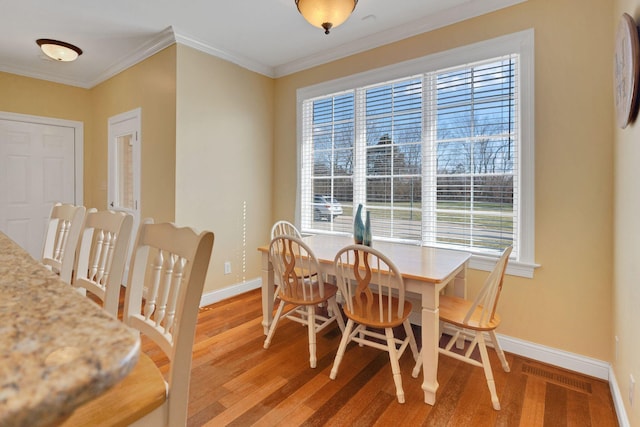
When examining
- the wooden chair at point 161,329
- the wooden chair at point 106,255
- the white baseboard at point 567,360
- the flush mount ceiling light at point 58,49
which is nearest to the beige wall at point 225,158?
the flush mount ceiling light at point 58,49

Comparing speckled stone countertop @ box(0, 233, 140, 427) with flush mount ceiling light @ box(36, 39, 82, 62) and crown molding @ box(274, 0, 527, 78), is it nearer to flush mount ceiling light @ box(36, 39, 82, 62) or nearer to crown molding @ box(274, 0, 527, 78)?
crown molding @ box(274, 0, 527, 78)

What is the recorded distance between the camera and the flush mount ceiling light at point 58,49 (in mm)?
3051

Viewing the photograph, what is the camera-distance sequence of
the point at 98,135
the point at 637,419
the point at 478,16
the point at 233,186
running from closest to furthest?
the point at 637,419
the point at 478,16
the point at 233,186
the point at 98,135

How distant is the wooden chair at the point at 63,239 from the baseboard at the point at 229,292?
1.54 metres

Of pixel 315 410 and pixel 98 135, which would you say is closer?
pixel 315 410

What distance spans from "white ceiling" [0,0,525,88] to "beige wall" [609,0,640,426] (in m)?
1.32

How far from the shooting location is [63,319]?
1.35ft

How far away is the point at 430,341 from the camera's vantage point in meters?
1.80

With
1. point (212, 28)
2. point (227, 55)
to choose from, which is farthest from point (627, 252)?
point (227, 55)

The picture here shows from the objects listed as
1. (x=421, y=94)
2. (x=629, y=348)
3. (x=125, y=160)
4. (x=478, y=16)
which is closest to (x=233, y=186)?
(x=125, y=160)

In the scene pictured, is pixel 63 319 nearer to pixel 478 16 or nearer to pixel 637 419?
pixel 637 419

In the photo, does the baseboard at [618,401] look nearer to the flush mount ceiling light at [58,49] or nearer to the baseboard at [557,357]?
the baseboard at [557,357]

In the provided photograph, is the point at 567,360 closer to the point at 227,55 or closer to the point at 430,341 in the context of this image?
the point at 430,341

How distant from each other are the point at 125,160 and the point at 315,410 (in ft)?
11.5
